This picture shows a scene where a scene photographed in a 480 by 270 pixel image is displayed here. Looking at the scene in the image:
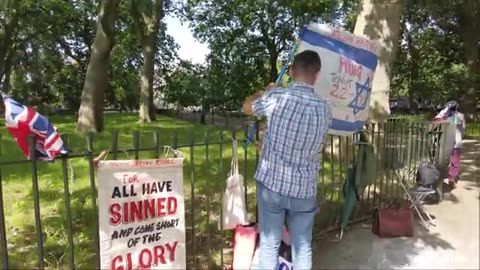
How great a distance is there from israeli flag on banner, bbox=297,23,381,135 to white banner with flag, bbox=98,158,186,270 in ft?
5.24

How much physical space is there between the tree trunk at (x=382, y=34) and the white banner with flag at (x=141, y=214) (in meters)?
4.89

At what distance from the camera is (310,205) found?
11.5 ft

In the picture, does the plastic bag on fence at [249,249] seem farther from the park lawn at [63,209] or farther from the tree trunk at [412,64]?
the tree trunk at [412,64]

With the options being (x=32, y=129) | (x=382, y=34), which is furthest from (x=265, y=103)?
(x=382, y=34)

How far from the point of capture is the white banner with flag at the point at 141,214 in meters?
3.14

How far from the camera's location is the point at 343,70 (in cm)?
432

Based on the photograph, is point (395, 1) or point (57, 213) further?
point (395, 1)

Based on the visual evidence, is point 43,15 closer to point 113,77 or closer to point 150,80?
point 150,80

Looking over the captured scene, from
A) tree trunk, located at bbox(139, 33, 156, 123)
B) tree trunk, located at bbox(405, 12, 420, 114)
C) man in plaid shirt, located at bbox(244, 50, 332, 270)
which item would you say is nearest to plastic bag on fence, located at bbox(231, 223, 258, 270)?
man in plaid shirt, located at bbox(244, 50, 332, 270)

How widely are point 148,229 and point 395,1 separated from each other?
18.9 feet

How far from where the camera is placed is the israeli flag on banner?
4176mm

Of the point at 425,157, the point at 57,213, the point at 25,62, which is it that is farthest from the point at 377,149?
the point at 25,62

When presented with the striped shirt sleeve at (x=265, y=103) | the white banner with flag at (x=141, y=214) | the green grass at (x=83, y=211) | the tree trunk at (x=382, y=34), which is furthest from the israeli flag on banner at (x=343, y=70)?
the tree trunk at (x=382, y=34)

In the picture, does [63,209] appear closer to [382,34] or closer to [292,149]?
[292,149]
